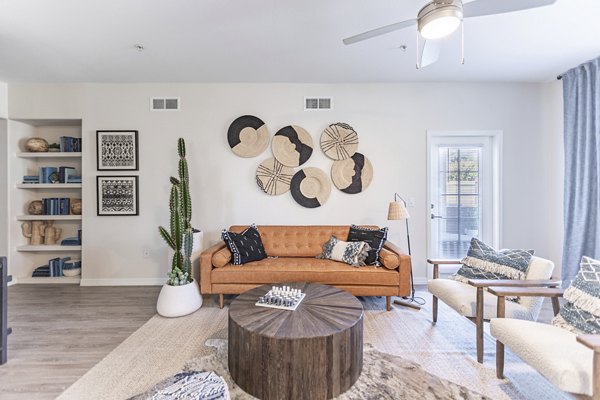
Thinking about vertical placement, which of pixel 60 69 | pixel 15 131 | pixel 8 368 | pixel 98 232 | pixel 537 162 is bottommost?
pixel 8 368

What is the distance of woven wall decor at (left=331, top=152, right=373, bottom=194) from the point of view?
387cm

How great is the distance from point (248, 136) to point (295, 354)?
295 centimetres

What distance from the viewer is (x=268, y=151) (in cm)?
389

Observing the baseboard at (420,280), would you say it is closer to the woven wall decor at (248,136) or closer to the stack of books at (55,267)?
the woven wall decor at (248,136)

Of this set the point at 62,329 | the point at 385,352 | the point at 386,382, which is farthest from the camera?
the point at 62,329

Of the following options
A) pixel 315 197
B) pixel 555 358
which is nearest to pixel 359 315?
pixel 555 358

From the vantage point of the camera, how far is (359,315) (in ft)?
6.23

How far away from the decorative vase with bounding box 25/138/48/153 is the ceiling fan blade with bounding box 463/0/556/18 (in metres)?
5.19

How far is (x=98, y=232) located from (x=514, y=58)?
18.7 feet

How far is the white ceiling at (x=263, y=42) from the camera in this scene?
2270mm

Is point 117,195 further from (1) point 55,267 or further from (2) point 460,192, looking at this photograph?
(2) point 460,192

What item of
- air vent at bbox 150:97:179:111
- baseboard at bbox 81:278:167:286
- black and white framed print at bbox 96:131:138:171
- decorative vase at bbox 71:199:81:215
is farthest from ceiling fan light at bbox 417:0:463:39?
decorative vase at bbox 71:199:81:215

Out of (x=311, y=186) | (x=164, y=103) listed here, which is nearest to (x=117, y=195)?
(x=164, y=103)

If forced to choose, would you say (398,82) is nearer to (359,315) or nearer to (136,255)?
(359,315)
